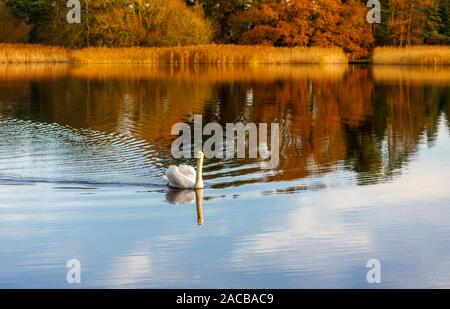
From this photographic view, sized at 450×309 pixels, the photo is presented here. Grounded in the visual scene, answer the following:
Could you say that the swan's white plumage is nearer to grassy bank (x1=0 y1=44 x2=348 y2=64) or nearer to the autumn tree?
grassy bank (x1=0 y1=44 x2=348 y2=64)

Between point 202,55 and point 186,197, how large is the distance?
40543 mm

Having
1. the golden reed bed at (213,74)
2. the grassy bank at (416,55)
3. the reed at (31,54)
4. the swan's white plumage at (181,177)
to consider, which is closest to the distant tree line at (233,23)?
the reed at (31,54)

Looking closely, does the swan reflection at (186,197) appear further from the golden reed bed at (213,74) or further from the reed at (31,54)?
the reed at (31,54)

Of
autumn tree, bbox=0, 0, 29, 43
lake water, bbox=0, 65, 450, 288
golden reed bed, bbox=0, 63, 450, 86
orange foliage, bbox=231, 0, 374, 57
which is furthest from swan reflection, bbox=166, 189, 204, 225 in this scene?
autumn tree, bbox=0, 0, 29, 43

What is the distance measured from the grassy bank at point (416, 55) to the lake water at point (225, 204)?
29.2 meters

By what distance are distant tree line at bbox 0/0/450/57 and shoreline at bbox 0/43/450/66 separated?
5.29 feet

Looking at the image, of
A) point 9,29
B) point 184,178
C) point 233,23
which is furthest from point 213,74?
point 184,178

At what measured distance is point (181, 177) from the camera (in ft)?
39.1

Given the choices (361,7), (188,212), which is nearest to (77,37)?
(361,7)

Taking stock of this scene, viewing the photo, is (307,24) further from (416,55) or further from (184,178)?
(184,178)

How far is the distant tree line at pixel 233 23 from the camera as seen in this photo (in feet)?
174

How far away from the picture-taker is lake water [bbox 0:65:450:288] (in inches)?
323
